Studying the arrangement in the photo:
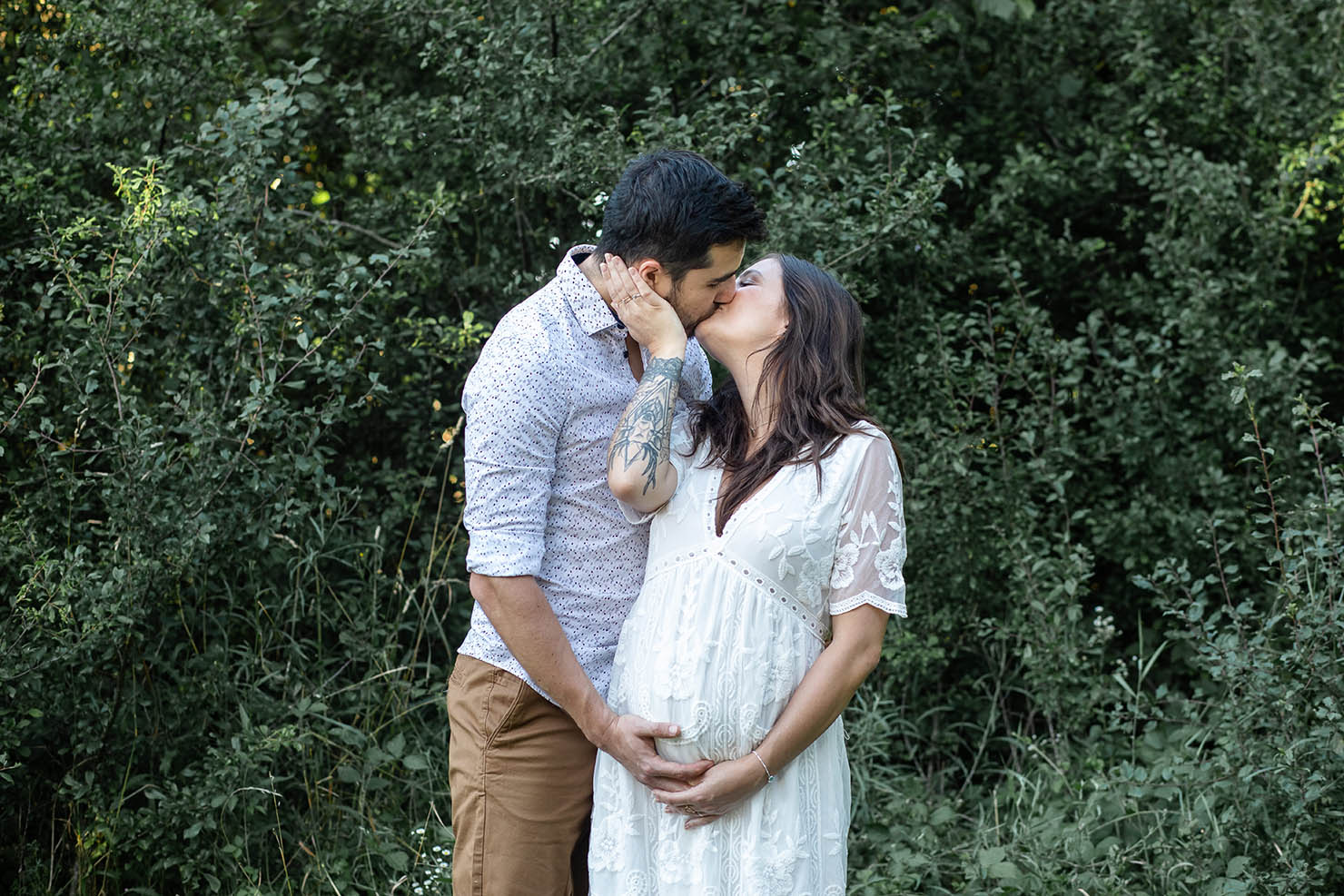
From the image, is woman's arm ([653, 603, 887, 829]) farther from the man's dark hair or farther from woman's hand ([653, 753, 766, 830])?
the man's dark hair

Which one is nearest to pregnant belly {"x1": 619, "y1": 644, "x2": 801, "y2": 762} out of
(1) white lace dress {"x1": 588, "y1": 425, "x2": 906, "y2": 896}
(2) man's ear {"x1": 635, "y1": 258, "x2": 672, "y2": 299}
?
(1) white lace dress {"x1": 588, "y1": 425, "x2": 906, "y2": 896}

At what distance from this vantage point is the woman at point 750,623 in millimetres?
2328

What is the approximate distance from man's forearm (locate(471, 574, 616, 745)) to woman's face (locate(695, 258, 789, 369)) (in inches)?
23.4

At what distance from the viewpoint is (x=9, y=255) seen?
13.4 ft

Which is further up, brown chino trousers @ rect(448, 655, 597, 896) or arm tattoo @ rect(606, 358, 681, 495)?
arm tattoo @ rect(606, 358, 681, 495)

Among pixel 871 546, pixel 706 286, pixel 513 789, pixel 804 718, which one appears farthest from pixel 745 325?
pixel 513 789

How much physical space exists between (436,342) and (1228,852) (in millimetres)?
2916

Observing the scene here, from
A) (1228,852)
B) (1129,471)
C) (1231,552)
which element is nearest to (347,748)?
(1228,852)

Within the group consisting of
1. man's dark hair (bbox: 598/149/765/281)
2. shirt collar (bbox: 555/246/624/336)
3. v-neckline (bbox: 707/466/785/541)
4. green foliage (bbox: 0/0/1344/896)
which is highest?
man's dark hair (bbox: 598/149/765/281)

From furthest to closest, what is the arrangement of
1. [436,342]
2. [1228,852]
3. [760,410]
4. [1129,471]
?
[1129,471] < [436,342] < [1228,852] < [760,410]

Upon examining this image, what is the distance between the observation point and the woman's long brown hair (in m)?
2.40

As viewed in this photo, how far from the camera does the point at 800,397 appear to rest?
2447 mm

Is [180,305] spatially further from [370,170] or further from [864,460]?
[864,460]

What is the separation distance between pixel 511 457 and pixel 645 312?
0.37 meters
